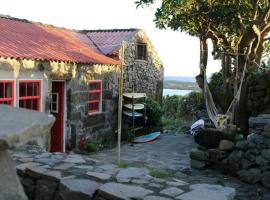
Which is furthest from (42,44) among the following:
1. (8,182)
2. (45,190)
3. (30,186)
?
(8,182)

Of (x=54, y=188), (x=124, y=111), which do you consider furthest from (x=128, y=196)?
(x=124, y=111)

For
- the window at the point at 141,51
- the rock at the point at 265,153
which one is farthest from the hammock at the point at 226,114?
the window at the point at 141,51

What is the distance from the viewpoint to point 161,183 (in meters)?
4.17

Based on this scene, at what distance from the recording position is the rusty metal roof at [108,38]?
583 inches

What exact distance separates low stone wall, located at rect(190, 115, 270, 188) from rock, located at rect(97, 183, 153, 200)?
4.70 m

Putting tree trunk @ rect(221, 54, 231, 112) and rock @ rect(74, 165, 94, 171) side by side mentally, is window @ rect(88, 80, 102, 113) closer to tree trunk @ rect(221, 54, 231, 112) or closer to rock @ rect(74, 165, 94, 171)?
tree trunk @ rect(221, 54, 231, 112)

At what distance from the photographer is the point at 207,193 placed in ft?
12.6

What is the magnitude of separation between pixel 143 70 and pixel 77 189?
1269 cm

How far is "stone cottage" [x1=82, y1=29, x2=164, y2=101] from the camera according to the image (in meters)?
15.1

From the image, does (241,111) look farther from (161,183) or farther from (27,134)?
(27,134)

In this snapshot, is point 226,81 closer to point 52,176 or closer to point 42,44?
point 42,44

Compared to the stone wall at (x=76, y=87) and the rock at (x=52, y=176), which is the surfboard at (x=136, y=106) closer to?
the stone wall at (x=76, y=87)

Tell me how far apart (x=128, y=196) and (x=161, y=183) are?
0.58 meters

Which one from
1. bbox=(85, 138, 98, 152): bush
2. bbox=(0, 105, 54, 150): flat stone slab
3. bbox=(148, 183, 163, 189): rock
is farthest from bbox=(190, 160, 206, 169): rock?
bbox=(0, 105, 54, 150): flat stone slab
